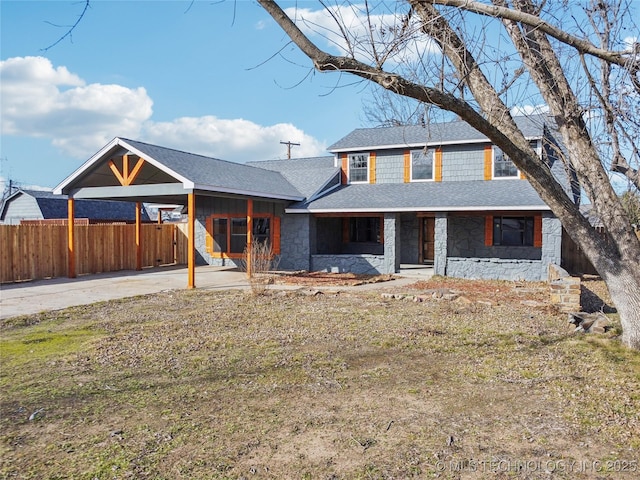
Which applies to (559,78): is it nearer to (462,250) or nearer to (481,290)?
(481,290)

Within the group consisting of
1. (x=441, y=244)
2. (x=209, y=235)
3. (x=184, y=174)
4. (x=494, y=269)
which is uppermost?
(x=184, y=174)

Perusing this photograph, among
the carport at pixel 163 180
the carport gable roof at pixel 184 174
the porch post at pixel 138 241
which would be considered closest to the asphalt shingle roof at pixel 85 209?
the porch post at pixel 138 241

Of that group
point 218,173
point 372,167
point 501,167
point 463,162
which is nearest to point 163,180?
point 218,173

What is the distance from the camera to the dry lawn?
321cm

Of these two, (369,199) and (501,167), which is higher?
(501,167)

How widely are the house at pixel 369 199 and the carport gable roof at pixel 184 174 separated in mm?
57

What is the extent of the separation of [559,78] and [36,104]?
15813 millimetres

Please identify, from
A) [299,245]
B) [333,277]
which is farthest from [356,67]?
[299,245]

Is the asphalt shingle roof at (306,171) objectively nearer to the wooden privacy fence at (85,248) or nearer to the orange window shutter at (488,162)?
the wooden privacy fence at (85,248)

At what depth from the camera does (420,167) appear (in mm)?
17922

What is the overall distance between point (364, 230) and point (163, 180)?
838 cm

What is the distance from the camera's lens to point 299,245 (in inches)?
688

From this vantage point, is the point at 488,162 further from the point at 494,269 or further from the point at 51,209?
the point at 51,209

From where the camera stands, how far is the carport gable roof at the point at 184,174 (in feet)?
43.9
